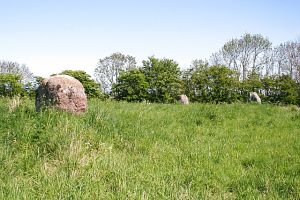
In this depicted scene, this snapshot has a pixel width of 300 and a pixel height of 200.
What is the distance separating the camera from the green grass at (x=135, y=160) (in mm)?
5672

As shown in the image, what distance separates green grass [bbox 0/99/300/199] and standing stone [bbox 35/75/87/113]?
3.24ft

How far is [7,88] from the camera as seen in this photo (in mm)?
45188

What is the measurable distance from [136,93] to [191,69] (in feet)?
27.9

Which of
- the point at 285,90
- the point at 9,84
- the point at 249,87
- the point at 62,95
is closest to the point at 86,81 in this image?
the point at 9,84

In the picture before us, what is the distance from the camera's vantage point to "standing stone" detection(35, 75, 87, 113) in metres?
10.9

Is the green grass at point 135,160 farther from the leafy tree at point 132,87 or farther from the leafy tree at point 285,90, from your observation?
the leafy tree at point 132,87

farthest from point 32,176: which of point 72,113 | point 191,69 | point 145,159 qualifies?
point 191,69

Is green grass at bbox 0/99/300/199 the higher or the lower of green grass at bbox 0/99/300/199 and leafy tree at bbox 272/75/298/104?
the lower

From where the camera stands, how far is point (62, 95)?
1097 cm

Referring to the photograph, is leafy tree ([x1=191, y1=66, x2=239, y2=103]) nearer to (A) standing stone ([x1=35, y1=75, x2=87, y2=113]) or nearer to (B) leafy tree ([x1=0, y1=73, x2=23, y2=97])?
(B) leafy tree ([x1=0, y1=73, x2=23, y2=97])

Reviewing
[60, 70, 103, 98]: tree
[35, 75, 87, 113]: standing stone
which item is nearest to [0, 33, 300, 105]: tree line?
[60, 70, 103, 98]: tree

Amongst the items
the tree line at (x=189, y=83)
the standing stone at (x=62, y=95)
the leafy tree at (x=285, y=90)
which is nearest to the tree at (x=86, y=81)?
the tree line at (x=189, y=83)

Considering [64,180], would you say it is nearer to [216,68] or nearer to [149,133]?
[149,133]

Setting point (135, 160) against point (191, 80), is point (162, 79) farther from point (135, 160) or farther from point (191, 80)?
point (135, 160)
